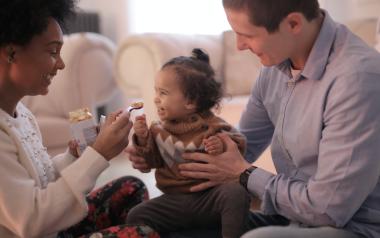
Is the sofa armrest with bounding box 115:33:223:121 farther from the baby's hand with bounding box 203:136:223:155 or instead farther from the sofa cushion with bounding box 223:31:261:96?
the baby's hand with bounding box 203:136:223:155

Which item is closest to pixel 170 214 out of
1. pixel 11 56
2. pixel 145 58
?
pixel 11 56

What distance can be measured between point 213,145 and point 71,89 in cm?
159

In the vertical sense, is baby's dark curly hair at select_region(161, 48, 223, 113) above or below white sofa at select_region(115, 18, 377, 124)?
above

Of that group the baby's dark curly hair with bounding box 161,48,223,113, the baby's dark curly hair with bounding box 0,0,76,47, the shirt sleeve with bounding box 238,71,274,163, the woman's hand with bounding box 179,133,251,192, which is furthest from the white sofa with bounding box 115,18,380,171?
the baby's dark curly hair with bounding box 0,0,76,47

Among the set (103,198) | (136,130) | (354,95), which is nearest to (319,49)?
(354,95)

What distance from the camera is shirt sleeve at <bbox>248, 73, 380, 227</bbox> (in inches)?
38.7

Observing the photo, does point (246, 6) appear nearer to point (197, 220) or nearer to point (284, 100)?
point (284, 100)

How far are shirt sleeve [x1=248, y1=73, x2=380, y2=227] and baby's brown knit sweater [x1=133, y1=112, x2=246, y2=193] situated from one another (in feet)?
1.10

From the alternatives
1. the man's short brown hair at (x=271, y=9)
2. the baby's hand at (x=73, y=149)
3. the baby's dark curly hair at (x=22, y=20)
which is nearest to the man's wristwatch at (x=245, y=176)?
the man's short brown hair at (x=271, y=9)

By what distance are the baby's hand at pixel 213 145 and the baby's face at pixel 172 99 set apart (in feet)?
0.38

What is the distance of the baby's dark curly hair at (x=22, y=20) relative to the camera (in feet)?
3.27

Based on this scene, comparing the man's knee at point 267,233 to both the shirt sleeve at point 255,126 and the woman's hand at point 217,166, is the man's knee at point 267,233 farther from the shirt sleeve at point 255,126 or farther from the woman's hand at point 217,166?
the shirt sleeve at point 255,126

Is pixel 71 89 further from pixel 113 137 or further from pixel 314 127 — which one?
pixel 314 127

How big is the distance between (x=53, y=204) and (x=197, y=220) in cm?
45
